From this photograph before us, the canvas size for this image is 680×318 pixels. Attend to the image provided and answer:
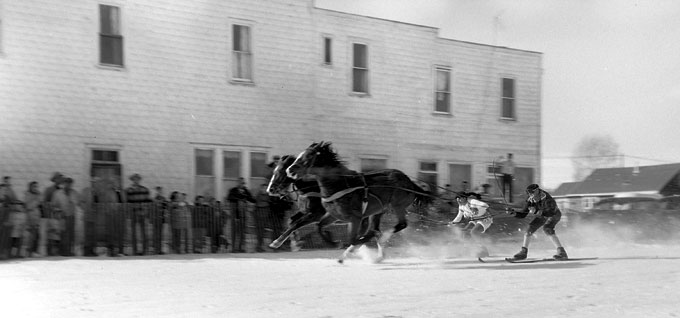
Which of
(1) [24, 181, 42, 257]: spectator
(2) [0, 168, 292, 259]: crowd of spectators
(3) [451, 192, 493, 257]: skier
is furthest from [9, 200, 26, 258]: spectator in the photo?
(3) [451, 192, 493, 257]: skier

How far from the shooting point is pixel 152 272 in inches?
507

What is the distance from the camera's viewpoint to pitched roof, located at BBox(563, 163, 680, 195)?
62.7 metres

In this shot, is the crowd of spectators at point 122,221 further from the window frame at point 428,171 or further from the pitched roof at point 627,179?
the pitched roof at point 627,179

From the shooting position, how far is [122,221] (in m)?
17.2

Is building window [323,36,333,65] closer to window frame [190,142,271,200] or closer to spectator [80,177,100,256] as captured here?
window frame [190,142,271,200]

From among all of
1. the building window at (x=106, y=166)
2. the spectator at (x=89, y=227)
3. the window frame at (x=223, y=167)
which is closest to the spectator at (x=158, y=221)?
the spectator at (x=89, y=227)

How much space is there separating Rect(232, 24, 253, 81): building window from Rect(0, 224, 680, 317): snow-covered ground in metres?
7.57

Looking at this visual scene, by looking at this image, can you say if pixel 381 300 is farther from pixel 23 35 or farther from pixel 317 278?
pixel 23 35

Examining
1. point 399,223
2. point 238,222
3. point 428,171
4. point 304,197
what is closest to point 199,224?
point 238,222

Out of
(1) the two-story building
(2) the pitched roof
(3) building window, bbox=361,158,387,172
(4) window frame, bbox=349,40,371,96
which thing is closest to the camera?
(1) the two-story building

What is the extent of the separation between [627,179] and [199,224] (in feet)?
179

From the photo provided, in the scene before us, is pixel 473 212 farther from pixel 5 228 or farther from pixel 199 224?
pixel 5 228

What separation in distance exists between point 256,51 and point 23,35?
6.27m

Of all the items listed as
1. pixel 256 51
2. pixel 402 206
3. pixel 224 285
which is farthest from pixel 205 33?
pixel 224 285
